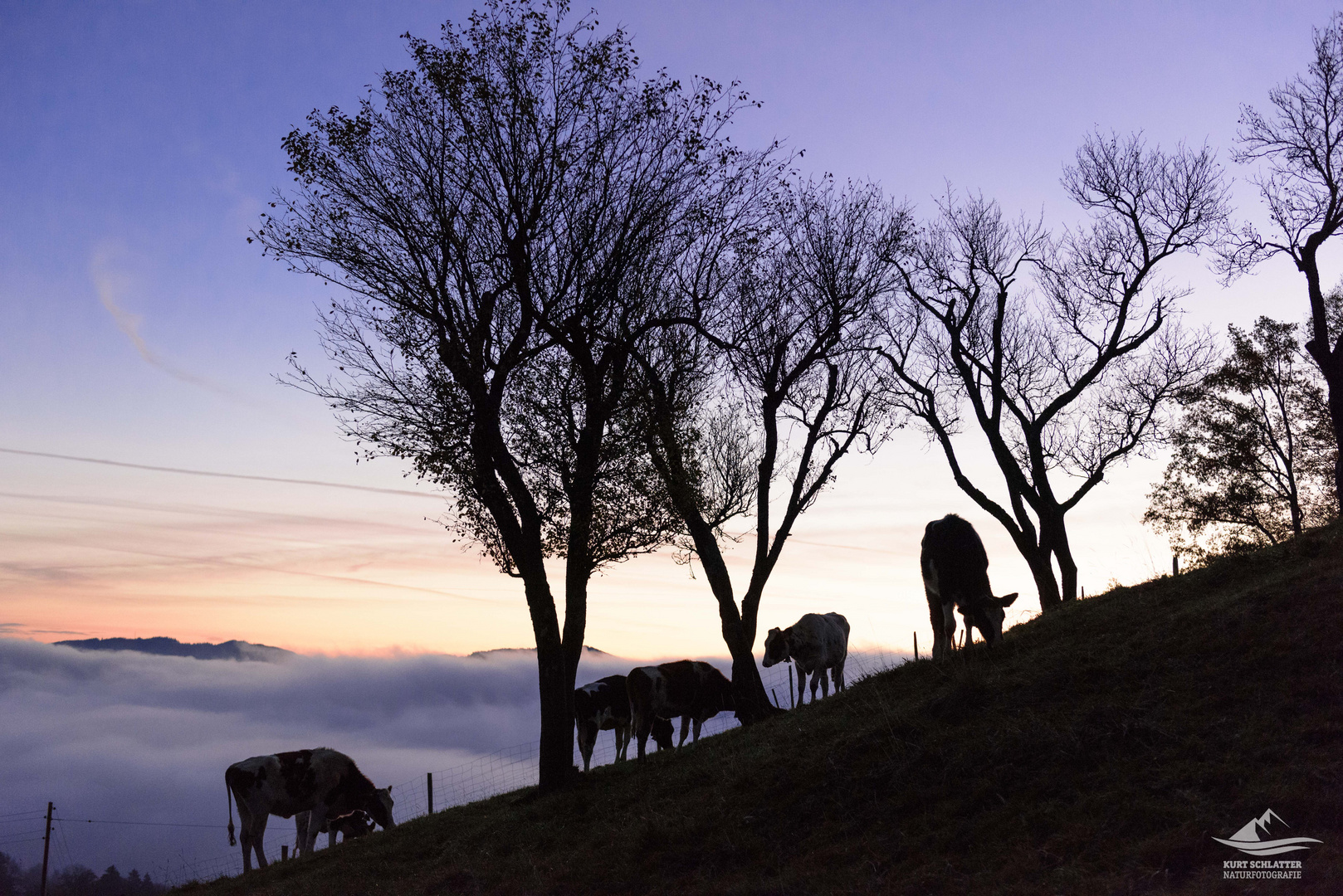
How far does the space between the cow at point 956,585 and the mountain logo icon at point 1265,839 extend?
23.2 ft

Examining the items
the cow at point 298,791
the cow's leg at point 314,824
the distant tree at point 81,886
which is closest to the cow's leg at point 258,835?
the cow at point 298,791

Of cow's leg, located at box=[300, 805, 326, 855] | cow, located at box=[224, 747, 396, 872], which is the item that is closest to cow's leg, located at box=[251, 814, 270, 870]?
cow, located at box=[224, 747, 396, 872]

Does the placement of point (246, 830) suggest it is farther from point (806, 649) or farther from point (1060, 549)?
point (1060, 549)

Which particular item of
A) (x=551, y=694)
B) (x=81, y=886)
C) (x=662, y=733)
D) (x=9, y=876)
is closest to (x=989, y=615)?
(x=551, y=694)

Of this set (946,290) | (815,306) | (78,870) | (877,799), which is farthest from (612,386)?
(78,870)

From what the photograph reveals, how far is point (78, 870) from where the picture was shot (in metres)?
126

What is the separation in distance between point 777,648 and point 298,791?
40.6 feet

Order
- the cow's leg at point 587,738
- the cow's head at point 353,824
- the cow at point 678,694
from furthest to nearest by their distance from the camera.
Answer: the cow's head at point 353,824 → the cow's leg at point 587,738 → the cow at point 678,694

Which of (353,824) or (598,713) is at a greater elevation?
(598,713)

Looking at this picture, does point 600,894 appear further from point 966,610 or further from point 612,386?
point 612,386

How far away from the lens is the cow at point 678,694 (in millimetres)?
21422

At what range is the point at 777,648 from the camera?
23609 millimetres

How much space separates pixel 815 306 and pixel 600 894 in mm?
16594

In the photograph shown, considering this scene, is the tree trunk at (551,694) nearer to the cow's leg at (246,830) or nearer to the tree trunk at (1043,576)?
the cow's leg at (246,830)
